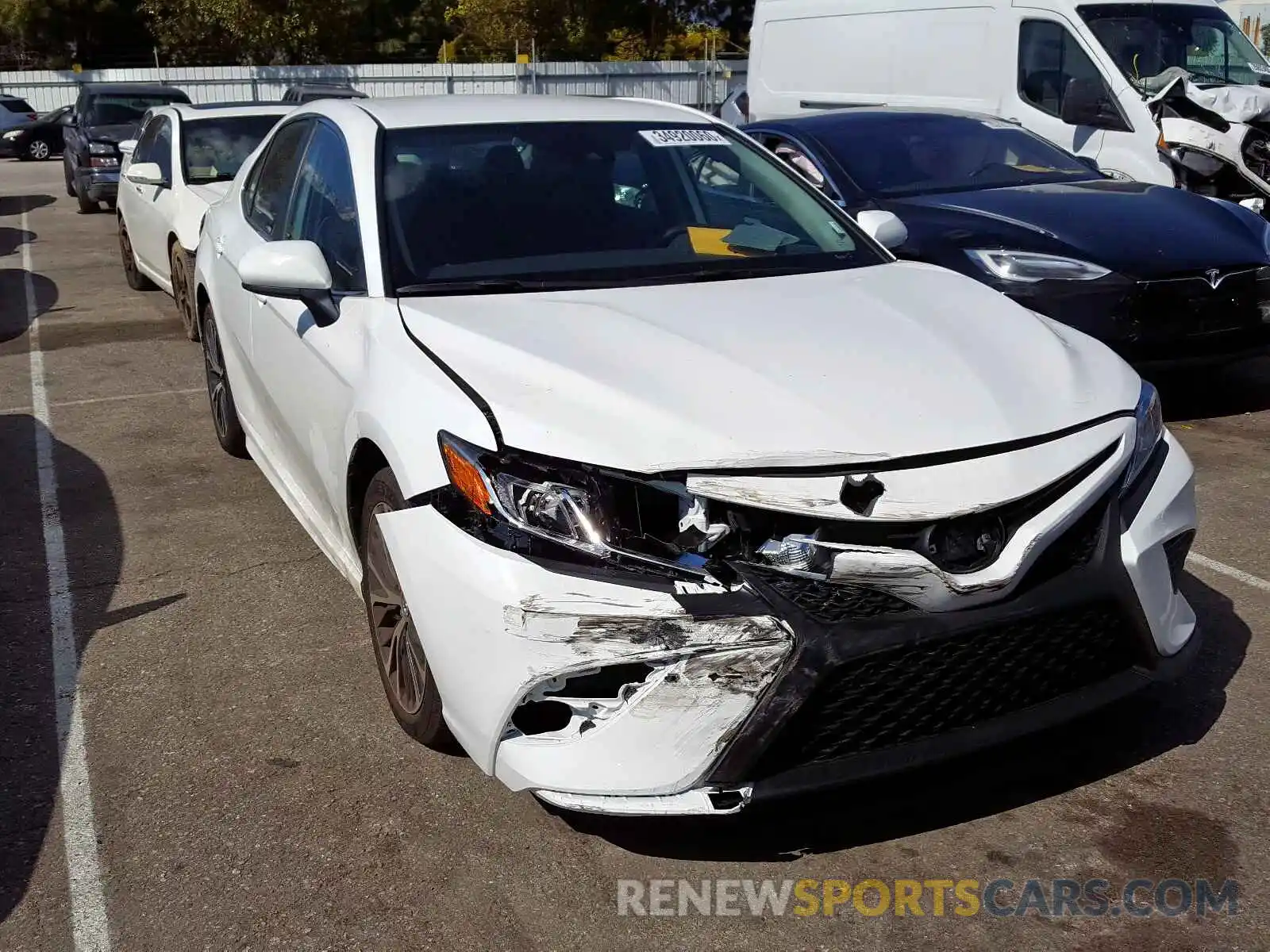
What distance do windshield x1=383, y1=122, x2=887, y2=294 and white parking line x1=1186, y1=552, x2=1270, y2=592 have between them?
1654 mm

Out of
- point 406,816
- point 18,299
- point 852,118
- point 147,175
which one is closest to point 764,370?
point 406,816

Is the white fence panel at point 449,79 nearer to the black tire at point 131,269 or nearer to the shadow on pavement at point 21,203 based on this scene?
the shadow on pavement at point 21,203

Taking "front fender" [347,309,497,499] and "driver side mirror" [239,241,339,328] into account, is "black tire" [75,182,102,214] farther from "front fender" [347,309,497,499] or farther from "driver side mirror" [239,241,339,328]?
"front fender" [347,309,497,499]

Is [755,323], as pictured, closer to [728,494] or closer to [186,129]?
[728,494]

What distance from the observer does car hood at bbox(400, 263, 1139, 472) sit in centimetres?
288

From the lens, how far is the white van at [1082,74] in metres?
8.92

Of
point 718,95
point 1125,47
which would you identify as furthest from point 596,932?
point 718,95

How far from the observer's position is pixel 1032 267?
20.9 ft

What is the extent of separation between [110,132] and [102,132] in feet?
0.39

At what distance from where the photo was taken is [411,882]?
9.91ft

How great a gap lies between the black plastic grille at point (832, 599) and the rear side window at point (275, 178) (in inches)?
111

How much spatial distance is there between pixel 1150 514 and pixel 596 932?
1.57 m

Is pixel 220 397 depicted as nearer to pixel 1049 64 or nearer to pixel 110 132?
pixel 1049 64

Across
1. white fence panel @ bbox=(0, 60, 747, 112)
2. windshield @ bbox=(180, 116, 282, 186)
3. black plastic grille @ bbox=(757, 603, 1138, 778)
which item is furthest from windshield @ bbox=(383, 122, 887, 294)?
white fence panel @ bbox=(0, 60, 747, 112)
